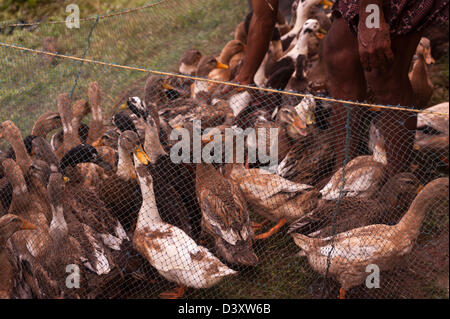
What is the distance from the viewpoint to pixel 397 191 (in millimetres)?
2867

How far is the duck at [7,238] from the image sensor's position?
2657mm

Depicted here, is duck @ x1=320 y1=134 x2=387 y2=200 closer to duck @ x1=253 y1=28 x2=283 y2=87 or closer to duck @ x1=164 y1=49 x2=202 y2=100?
duck @ x1=253 y1=28 x2=283 y2=87

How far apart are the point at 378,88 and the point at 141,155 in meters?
1.54

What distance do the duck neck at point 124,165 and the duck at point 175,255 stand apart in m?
0.40

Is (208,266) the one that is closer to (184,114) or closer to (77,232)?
(77,232)

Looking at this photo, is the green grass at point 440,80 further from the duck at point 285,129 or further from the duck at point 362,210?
the duck at point 362,210

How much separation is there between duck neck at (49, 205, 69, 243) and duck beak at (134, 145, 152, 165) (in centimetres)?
57

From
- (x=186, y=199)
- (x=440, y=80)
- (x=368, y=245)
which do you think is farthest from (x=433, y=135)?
(x=186, y=199)

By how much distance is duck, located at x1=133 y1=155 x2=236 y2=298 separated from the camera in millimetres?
2664

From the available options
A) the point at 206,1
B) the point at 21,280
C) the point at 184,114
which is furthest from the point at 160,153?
the point at 206,1

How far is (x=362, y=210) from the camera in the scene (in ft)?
9.33

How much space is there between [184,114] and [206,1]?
263 cm

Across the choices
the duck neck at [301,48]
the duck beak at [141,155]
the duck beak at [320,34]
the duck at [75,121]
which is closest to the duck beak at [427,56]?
the duck beak at [320,34]

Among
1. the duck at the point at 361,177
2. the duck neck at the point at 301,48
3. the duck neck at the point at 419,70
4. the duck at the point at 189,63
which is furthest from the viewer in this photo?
the duck at the point at 189,63
